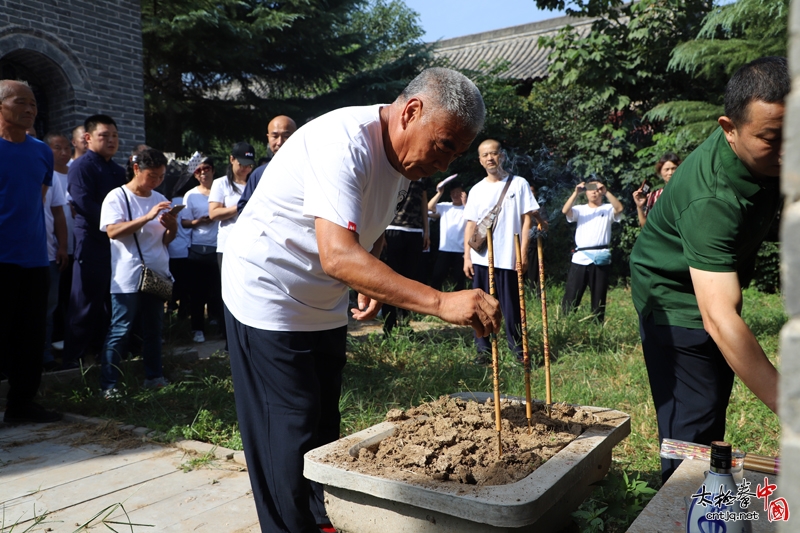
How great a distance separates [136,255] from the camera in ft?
16.3

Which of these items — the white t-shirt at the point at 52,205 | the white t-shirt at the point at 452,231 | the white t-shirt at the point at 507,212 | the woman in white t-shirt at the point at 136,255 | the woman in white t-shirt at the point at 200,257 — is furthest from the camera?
the white t-shirt at the point at 452,231

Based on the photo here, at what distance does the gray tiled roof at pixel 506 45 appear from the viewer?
23641 millimetres

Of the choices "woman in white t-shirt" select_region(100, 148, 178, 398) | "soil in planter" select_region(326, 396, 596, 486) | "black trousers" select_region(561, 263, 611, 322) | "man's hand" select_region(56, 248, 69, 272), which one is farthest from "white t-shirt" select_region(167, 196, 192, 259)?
"soil in planter" select_region(326, 396, 596, 486)

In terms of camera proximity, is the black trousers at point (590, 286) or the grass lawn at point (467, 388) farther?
the black trousers at point (590, 286)

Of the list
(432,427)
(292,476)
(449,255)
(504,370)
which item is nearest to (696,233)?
(432,427)

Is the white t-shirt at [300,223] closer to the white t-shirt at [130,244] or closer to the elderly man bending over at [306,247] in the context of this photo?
the elderly man bending over at [306,247]

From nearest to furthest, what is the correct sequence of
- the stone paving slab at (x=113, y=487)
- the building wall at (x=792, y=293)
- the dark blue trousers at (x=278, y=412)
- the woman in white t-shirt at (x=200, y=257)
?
the building wall at (x=792, y=293) → the dark blue trousers at (x=278, y=412) → the stone paving slab at (x=113, y=487) → the woman in white t-shirt at (x=200, y=257)

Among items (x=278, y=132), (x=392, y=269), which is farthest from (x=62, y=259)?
(x=392, y=269)

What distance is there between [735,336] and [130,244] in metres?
4.32

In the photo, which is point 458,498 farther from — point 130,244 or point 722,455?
point 130,244

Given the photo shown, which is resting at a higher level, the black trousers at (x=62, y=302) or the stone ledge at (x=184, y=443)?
the black trousers at (x=62, y=302)

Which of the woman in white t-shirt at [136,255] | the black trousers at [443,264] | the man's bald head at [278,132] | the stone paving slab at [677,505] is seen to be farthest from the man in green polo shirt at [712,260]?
the black trousers at [443,264]

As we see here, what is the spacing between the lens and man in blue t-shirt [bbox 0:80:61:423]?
13.8 ft

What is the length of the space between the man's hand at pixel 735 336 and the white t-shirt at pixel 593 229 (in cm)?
550
